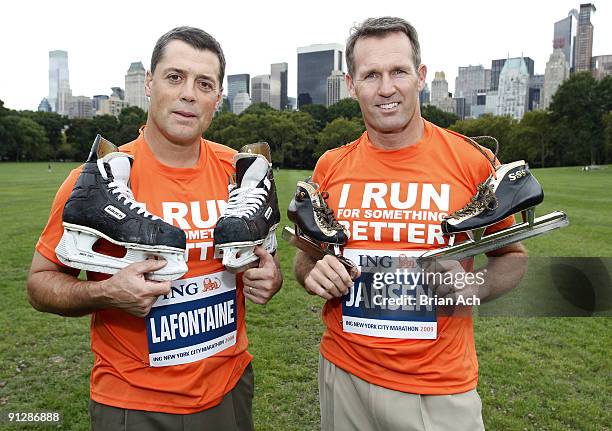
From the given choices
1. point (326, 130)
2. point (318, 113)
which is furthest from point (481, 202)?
point (318, 113)

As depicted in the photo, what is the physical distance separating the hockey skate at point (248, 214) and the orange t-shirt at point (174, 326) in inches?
5.6

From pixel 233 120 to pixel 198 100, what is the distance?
84577mm

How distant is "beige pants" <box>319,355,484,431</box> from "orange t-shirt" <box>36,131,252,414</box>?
59cm

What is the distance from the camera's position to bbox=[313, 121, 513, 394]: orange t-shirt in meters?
2.42

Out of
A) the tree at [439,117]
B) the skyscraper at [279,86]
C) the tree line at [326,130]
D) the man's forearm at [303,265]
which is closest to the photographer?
the man's forearm at [303,265]

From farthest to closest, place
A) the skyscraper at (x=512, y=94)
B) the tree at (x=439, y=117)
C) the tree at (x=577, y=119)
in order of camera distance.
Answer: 1. the skyscraper at (x=512, y=94)
2. the tree at (x=439, y=117)
3. the tree at (x=577, y=119)

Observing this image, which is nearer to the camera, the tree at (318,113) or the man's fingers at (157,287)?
the man's fingers at (157,287)

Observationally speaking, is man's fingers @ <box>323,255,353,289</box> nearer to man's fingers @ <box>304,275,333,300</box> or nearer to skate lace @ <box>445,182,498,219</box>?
man's fingers @ <box>304,275,333,300</box>

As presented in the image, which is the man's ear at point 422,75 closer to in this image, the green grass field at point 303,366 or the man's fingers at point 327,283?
the man's fingers at point 327,283

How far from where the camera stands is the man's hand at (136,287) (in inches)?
84.2

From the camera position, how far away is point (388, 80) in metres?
2.52

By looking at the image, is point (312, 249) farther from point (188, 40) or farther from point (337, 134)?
point (337, 134)

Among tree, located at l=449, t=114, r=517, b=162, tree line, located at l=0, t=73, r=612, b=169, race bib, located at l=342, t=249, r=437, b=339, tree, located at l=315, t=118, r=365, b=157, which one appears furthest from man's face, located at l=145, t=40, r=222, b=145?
tree, located at l=315, t=118, r=365, b=157

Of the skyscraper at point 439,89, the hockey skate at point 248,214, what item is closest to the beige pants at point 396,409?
the hockey skate at point 248,214
